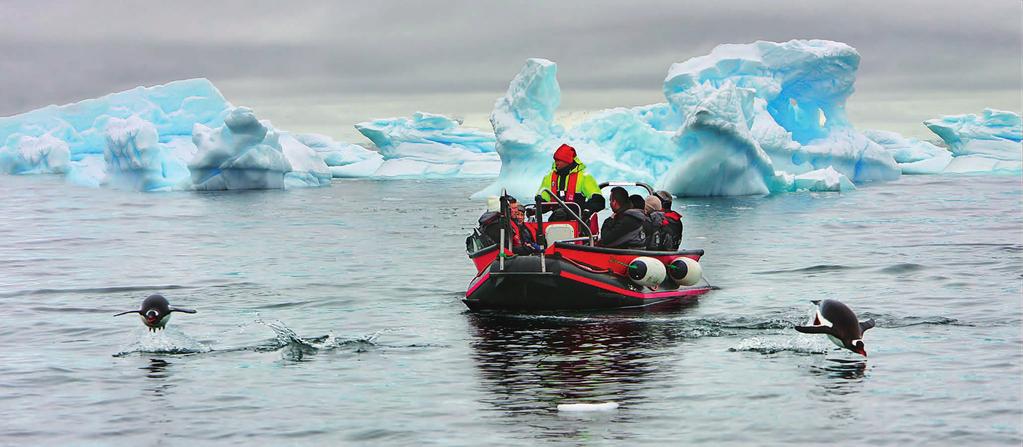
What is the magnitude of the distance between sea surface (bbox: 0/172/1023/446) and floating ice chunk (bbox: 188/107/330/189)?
78.9ft

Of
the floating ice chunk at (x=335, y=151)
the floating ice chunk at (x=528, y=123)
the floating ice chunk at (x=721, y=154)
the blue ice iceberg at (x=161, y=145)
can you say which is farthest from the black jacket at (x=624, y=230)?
the floating ice chunk at (x=335, y=151)

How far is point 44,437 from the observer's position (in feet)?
29.7

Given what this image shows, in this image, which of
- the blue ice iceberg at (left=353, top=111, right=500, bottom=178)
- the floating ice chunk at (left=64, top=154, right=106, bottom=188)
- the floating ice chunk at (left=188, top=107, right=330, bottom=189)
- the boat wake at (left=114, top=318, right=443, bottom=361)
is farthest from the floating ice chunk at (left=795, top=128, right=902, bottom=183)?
the boat wake at (left=114, top=318, right=443, bottom=361)

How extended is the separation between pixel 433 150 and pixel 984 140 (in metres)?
32.8

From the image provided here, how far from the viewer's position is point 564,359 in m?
11.7

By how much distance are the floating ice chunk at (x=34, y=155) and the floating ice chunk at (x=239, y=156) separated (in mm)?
21593

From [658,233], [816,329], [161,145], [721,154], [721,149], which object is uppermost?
[161,145]

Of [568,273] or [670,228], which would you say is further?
[670,228]

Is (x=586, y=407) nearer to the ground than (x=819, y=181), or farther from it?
nearer to the ground

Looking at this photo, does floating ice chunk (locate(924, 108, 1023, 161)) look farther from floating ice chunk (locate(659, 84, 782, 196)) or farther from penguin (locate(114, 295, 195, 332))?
penguin (locate(114, 295, 195, 332))

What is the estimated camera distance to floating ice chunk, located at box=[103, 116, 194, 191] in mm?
53438

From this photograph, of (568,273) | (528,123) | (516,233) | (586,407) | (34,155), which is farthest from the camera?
(34,155)

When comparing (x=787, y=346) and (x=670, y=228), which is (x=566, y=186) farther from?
(x=787, y=346)

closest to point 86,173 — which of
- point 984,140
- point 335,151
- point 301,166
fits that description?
point 301,166
